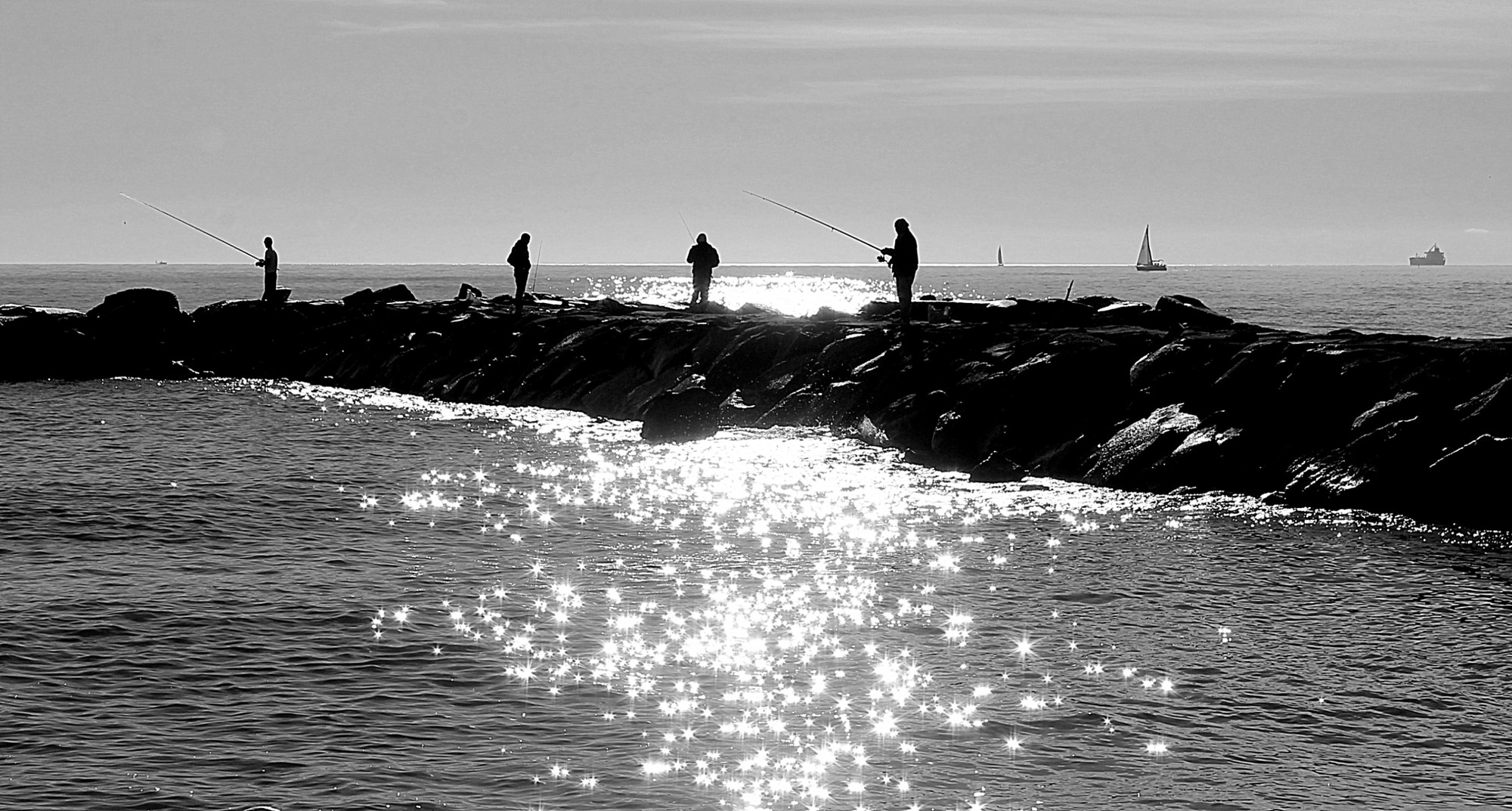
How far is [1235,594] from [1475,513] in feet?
19.1

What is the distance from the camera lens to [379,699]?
1106 cm

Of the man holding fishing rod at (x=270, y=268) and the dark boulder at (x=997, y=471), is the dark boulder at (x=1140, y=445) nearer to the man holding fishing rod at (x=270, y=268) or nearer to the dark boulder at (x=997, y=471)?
the dark boulder at (x=997, y=471)

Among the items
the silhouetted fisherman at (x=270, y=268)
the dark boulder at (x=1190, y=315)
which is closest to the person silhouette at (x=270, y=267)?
the silhouetted fisherman at (x=270, y=268)

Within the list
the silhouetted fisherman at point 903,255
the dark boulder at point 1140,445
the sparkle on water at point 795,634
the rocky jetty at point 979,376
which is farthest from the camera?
the silhouetted fisherman at point 903,255

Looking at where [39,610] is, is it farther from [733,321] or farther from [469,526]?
[733,321]

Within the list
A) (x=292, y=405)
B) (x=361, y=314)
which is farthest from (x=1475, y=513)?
(x=361, y=314)

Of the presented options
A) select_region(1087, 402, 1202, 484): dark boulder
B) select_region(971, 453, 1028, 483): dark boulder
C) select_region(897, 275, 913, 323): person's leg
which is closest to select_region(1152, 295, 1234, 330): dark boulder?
select_region(897, 275, 913, 323): person's leg

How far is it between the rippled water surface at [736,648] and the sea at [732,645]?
47 mm

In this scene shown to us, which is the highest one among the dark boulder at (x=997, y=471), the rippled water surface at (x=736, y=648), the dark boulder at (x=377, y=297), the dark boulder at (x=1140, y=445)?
the dark boulder at (x=377, y=297)

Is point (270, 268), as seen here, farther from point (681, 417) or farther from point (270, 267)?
point (681, 417)

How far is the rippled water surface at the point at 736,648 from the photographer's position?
9469mm

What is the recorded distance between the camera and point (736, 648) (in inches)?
509

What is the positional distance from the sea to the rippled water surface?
0.05 meters

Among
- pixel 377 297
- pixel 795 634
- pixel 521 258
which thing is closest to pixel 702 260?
pixel 521 258
